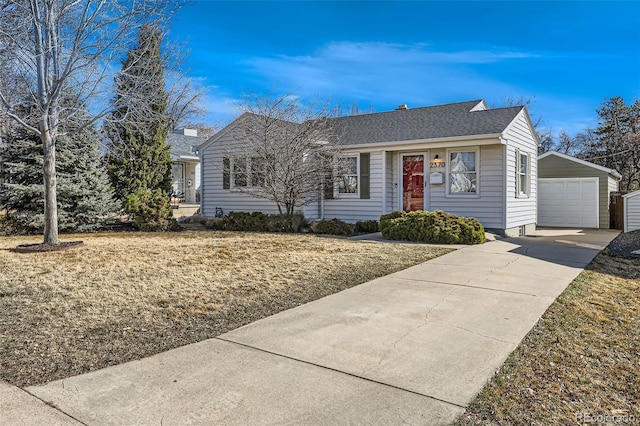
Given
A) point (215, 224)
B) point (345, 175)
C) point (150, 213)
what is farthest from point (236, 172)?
point (345, 175)

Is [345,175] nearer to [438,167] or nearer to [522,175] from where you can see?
[438,167]

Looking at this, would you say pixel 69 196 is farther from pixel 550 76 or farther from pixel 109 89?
pixel 550 76

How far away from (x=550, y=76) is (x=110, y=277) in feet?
73.5

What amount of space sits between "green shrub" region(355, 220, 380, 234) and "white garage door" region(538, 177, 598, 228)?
8.85 meters

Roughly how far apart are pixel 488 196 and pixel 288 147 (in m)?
5.69

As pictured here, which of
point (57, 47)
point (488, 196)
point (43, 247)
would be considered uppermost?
point (57, 47)

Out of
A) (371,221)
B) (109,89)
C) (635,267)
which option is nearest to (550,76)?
(371,221)

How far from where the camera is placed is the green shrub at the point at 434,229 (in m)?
9.85

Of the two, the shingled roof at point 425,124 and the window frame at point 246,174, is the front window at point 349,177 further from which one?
the window frame at point 246,174

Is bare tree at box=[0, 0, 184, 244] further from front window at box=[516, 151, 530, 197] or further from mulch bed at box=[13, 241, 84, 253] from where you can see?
front window at box=[516, 151, 530, 197]

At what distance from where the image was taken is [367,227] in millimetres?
12438

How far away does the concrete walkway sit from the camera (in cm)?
249

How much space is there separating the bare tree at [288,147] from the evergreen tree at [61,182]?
462 centimetres

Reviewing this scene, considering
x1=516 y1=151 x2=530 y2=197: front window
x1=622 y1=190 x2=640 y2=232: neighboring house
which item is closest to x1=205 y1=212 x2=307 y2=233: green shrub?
x1=516 y1=151 x2=530 y2=197: front window
